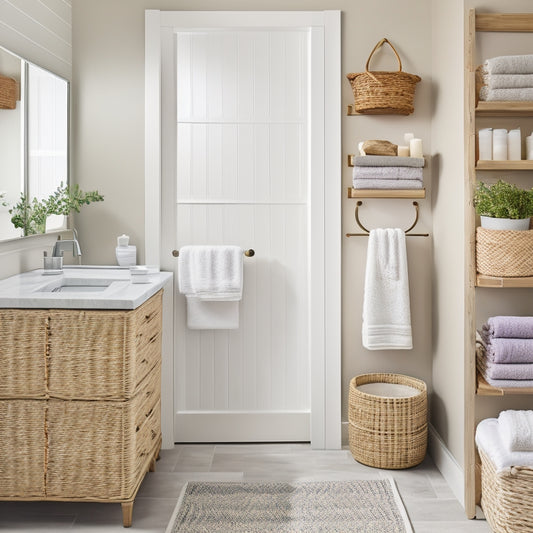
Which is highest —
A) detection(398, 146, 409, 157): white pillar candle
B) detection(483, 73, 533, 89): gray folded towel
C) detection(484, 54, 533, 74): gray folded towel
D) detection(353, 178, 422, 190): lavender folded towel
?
detection(484, 54, 533, 74): gray folded towel

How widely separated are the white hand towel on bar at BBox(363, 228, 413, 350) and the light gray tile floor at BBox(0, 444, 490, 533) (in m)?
0.59

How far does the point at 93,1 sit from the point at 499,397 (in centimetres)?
260

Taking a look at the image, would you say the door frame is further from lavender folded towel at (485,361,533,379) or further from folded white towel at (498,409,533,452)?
folded white towel at (498,409,533,452)

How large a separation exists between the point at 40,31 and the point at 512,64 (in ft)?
6.46

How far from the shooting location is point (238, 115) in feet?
10.5

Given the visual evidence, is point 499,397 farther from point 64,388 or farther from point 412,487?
point 64,388

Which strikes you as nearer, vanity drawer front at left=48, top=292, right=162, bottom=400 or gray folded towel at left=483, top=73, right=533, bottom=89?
vanity drawer front at left=48, top=292, right=162, bottom=400

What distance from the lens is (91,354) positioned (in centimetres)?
224

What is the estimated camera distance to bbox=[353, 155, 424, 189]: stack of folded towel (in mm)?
2998

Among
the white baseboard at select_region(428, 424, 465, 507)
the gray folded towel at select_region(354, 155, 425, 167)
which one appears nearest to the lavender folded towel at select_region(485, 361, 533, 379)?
the white baseboard at select_region(428, 424, 465, 507)

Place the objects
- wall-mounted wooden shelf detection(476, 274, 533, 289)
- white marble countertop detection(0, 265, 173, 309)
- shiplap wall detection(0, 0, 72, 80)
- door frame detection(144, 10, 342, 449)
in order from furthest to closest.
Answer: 1. door frame detection(144, 10, 342, 449)
2. shiplap wall detection(0, 0, 72, 80)
3. wall-mounted wooden shelf detection(476, 274, 533, 289)
4. white marble countertop detection(0, 265, 173, 309)

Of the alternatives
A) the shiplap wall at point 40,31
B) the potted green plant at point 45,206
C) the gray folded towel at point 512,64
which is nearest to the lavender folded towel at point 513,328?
the gray folded towel at point 512,64

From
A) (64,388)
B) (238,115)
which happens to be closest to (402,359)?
(238,115)

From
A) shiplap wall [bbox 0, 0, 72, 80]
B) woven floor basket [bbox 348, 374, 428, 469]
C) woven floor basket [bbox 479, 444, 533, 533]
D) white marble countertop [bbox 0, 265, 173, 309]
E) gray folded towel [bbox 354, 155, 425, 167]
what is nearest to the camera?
woven floor basket [bbox 479, 444, 533, 533]
